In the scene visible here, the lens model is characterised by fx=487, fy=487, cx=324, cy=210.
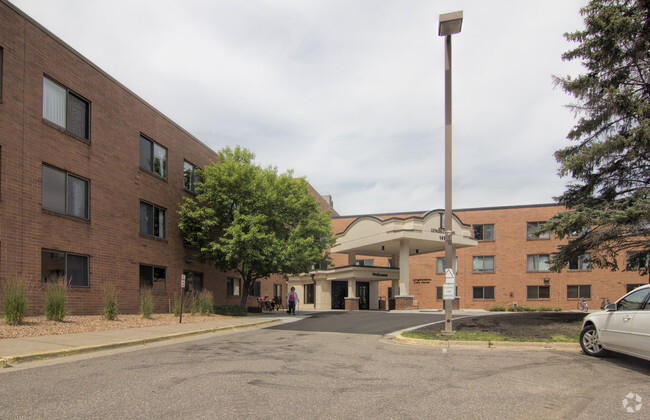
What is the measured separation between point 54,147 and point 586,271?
44.1 m

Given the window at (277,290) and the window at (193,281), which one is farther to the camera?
the window at (277,290)

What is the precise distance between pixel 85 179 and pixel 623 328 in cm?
1813

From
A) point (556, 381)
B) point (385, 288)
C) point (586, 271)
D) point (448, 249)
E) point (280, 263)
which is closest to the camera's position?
point (556, 381)

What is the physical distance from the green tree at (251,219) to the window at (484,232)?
26.2 meters

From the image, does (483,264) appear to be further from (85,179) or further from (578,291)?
(85,179)

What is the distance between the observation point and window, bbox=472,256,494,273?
157 ft

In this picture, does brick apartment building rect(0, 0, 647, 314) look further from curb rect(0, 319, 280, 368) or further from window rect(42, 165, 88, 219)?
curb rect(0, 319, 280, 368)

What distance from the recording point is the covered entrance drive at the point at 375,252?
33550 mm

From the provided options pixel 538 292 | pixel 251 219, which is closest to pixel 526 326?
pixel 251 219

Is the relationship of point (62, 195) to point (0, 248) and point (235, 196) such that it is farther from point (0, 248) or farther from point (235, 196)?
point (235, 196)

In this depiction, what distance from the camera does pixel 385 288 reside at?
5275 cm

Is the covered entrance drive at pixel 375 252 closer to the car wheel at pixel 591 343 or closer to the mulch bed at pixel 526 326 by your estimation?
the mulch bed at pixel 526 326

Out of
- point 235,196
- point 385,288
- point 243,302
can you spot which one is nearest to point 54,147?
point 235,196

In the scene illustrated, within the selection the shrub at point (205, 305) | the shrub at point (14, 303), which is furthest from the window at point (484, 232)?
the shrub at point (14, 303)
